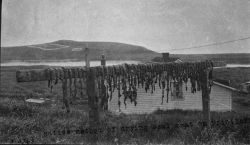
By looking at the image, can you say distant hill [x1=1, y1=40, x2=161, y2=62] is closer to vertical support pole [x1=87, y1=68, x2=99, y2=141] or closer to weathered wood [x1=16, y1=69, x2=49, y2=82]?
vertical support pole [x1=87, y1=68, x2=99, y2=141]

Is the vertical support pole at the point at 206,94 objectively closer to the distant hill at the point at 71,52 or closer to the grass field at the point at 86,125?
the grass field at the point at 86,125

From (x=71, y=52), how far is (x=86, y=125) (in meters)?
21.2

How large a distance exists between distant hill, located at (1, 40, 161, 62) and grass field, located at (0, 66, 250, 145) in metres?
3.83

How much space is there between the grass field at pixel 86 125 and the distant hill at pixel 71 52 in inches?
151

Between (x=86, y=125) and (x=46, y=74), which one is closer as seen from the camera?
(x=46, y=74)

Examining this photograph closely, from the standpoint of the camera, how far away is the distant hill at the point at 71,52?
3108cm

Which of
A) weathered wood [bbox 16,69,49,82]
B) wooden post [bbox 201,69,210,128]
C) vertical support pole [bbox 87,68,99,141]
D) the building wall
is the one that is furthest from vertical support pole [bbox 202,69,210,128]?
the building wall

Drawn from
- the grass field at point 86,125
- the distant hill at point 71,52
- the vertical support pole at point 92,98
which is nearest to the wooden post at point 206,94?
the grass field at point 86,125

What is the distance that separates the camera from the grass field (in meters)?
7.28

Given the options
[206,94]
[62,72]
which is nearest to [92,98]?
[62,72]

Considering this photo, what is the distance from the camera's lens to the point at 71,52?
33000 millimetres

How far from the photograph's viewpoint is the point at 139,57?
30797 millimetres

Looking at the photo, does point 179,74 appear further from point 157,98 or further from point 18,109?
point 157,98

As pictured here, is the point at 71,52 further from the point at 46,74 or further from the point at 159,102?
the point at 46,74
